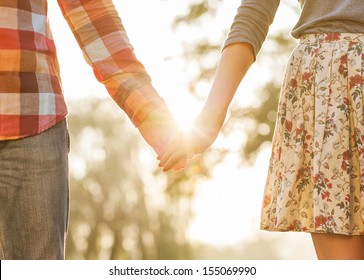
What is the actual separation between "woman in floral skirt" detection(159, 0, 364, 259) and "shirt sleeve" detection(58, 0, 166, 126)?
485mm

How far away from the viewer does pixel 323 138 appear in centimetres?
295

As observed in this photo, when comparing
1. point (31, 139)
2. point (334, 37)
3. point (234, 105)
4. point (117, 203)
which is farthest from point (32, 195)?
point (117, 203)

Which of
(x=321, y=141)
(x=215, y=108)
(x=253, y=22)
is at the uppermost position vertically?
(x=253, y=22)

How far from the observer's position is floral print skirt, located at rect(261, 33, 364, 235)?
2.92 m

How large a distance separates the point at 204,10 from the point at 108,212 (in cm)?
1174

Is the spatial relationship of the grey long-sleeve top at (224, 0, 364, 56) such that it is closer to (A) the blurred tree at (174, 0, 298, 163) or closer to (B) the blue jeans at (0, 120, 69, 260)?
(B) the blue jeans at (0, 120, 69, 260)

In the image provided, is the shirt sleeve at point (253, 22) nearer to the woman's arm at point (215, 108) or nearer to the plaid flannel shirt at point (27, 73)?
the woman's arm at point (215, 108)

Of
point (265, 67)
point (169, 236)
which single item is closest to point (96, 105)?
point (169, 236)

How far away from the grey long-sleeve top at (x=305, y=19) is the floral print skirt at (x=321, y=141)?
4cm

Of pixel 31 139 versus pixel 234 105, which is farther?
pixel 234 105

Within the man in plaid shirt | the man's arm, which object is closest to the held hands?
the man's arm

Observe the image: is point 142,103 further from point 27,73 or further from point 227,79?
point 27,73

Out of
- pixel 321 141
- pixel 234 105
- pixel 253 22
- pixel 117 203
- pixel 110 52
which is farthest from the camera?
pixel 117 203

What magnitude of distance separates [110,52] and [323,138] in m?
0.81
